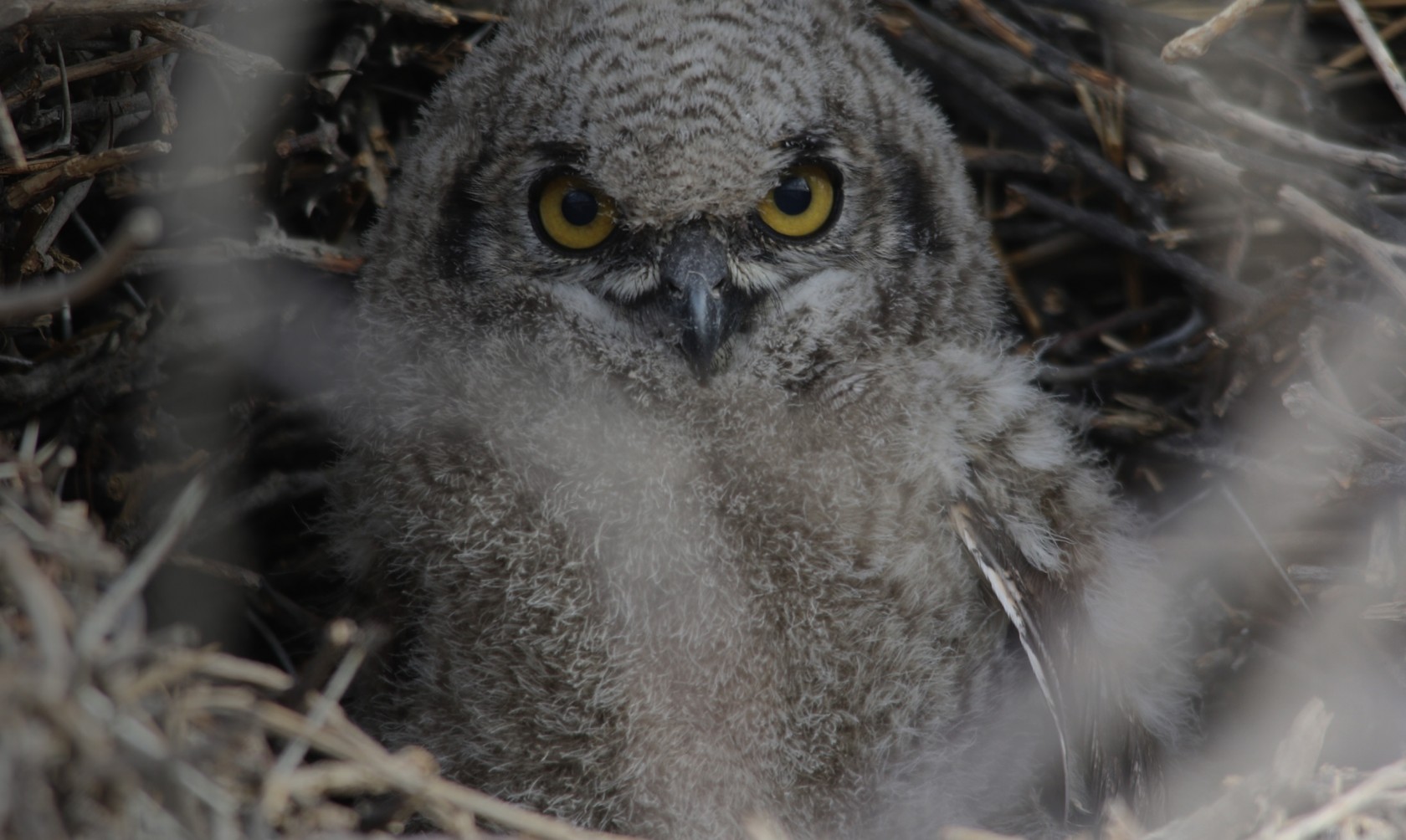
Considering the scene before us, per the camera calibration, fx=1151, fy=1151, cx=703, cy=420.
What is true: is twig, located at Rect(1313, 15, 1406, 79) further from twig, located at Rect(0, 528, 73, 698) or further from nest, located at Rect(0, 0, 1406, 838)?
twig, located at Rect(0, 528, 73, 698)

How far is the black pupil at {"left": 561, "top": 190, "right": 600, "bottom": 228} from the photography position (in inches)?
69.8

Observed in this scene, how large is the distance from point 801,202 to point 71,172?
1.14 metres

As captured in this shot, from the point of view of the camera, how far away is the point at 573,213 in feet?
5.87

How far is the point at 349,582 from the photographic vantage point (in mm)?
2010

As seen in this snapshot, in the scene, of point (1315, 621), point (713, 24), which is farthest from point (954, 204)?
point (1315, 621)

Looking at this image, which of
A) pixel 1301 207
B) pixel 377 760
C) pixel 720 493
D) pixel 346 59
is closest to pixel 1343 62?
pixel 1301 207

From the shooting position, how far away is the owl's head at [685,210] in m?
1.73

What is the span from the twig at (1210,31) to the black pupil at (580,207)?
104 centimetres

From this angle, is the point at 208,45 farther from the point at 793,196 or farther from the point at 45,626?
the point at 45,626

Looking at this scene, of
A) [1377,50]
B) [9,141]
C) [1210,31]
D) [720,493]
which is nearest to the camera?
[9,141]

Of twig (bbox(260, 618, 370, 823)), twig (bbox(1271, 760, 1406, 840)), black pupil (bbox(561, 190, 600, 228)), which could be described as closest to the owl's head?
black pupil (bbox(561, 190, 600, 228))

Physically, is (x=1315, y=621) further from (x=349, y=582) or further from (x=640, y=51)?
(x=349, y=582)

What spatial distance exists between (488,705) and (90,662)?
0.79 m

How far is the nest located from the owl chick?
0.76ft
